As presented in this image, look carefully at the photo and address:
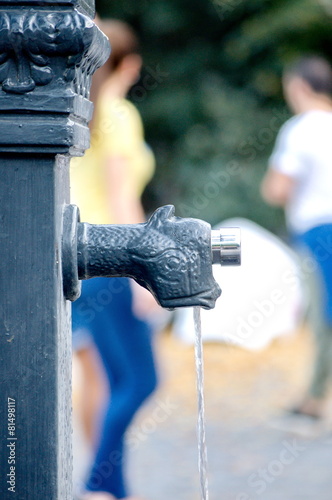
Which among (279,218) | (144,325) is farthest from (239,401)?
(279,218)

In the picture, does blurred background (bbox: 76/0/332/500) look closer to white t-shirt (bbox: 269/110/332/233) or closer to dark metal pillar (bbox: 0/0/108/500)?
white t-shirt (bbox: 269/110/332/233)

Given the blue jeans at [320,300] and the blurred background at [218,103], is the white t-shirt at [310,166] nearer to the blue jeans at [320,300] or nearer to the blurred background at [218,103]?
the blue jeans at [320,300]

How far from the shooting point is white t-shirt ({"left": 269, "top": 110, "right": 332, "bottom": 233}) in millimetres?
4730

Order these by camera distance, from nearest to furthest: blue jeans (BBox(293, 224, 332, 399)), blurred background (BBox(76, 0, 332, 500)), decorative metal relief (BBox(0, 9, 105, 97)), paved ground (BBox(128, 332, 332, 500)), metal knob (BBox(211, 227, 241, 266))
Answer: decorative metal relief (BBox(0, 9, 105, 97))
metal knob (BBox(211, 227, 241, 266))
paved ground (BBox(128, 332, 332, 500))
blue jeans (BBox(293, 224, 332, 399))
blurred background (BBox(76, 0, 332, 500))

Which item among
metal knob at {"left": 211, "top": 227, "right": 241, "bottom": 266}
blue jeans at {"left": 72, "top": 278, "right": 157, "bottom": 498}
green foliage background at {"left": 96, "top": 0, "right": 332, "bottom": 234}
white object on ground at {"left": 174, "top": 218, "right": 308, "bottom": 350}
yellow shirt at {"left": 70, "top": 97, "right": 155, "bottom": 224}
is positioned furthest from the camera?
green foliage background at {"left": 96, "top": 0, "right": 332, "bottom": 234}

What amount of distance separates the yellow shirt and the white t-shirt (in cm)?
148

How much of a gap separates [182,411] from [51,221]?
13.8ft

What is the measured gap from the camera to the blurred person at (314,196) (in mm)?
4734

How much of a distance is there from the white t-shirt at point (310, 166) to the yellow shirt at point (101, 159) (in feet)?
4.85

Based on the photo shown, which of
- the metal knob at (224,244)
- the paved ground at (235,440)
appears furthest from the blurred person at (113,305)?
the metal knob at (224,244)

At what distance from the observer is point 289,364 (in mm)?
6562

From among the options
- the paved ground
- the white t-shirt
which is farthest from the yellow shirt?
the white t-shirt

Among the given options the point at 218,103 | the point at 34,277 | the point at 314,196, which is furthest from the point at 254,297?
the point at 34,277

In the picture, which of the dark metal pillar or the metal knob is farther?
the metal knob
